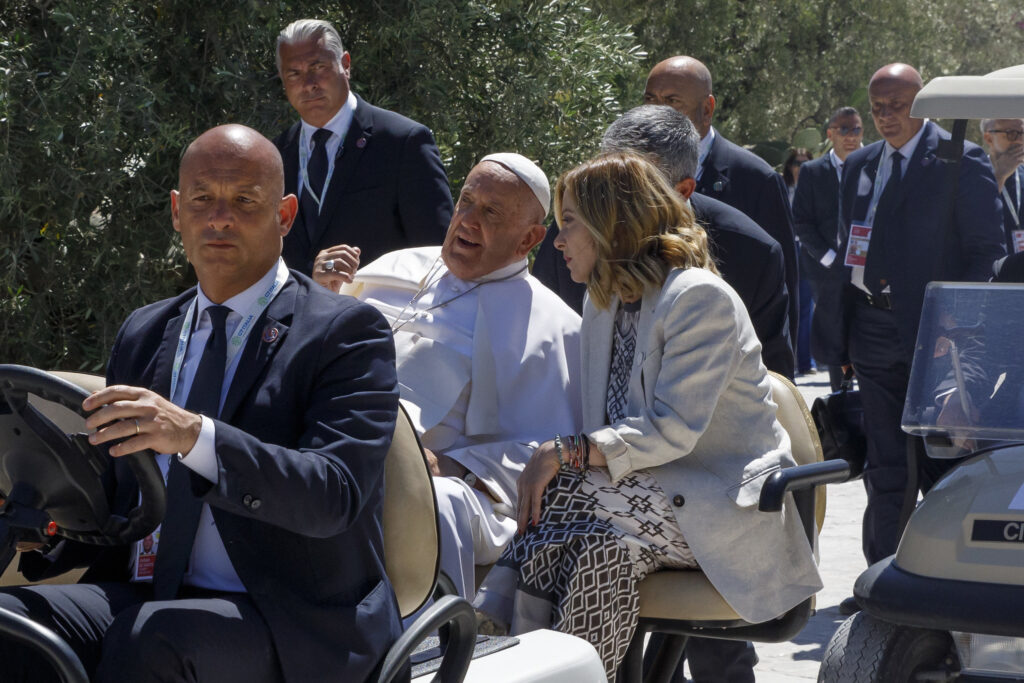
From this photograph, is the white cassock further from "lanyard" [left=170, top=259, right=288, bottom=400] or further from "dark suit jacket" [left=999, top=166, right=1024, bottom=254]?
"dark suit jacket" [left=999, top=166, right=1024, bottom=254]

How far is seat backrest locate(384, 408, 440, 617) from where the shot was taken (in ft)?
9.14

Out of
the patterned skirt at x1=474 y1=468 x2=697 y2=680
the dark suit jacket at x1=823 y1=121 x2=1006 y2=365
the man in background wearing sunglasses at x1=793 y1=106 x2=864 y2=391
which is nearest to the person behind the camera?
the patterned skirt at x1=474 y1=468 x2=697 y2=680

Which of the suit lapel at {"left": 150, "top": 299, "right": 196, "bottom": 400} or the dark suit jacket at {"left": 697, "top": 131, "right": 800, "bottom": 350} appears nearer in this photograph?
the suit lapel at {"left": 150, "top": 299, "right": 196, "bottom": 400}

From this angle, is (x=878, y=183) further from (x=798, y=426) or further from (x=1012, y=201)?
(x=798, y=426)

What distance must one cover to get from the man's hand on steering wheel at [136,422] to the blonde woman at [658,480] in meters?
1.28

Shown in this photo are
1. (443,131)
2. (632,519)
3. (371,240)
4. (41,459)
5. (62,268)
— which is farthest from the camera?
(443,131)

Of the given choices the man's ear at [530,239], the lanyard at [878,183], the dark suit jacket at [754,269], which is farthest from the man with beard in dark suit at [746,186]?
the lanyard at [878,183]

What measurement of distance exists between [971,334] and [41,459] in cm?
241

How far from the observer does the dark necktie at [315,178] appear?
495 centimetres

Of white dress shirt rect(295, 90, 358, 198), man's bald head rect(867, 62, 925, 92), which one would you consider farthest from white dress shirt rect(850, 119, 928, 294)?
white dress shirt rect(295, 90, 358, 198)

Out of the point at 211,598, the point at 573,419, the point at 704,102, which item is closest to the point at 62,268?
the point at 704,102

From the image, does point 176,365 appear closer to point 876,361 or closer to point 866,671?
point 866,671

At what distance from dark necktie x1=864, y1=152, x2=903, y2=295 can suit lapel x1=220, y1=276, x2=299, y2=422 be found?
361 cm

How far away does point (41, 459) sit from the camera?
7.62ft
